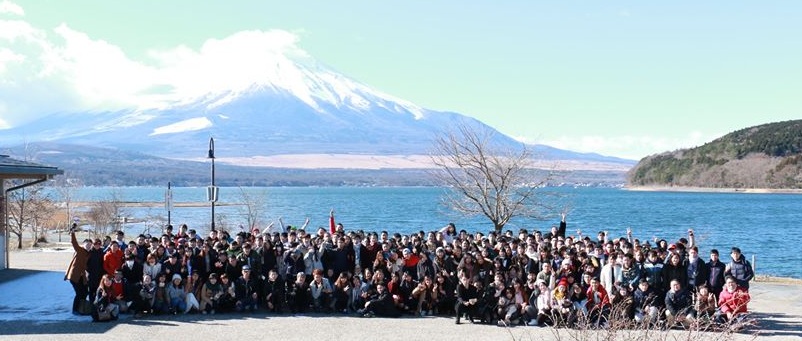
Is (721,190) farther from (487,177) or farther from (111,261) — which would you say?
(111,261)

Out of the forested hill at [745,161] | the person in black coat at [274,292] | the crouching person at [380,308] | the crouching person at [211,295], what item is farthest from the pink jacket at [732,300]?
the forested hill at [745,161]

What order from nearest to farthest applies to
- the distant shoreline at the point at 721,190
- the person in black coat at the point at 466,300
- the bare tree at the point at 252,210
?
the person in black coat at the point at 466,300, the bare tree at the point at 252,210, the distant shoreline at the point at 721,190

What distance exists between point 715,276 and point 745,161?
10304cm

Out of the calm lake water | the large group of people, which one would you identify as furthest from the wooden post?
the calm lake water

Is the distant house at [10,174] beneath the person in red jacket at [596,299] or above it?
above

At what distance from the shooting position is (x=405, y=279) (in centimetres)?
1475

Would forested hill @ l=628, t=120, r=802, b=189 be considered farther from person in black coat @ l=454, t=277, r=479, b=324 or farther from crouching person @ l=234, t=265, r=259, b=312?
crouching person @ l=234, t=265, r=259, b=312

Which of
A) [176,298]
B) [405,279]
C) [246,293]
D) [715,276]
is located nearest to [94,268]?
[176,298]

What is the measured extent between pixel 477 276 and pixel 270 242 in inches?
154

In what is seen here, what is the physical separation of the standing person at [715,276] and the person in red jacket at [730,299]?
39cm

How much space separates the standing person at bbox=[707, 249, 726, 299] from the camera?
1392cm

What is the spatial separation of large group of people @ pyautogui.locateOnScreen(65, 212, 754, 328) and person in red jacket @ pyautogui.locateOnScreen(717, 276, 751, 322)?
2 cm

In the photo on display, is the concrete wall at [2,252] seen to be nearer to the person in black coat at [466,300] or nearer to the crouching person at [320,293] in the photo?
the crouching person at [320,293]

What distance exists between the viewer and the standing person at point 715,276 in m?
13.9
